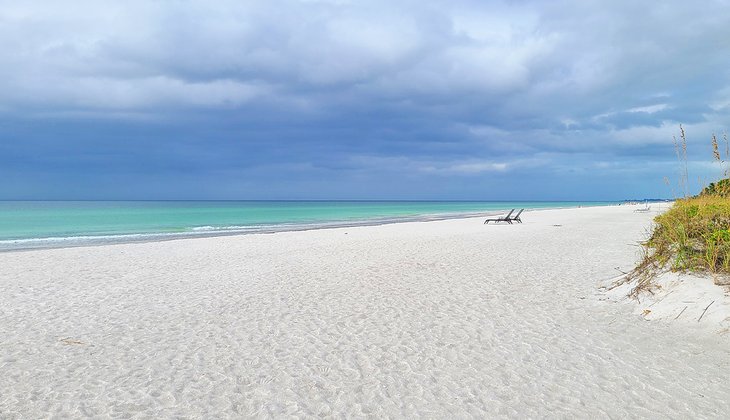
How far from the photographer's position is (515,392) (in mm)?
4422

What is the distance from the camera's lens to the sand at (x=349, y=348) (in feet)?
13.8

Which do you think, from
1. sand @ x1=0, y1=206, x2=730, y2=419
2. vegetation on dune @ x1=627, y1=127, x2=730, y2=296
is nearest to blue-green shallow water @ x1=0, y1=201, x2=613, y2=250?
sand @ x1=0, y1=206, x2=730, y2=419

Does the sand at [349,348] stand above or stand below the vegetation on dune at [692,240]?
below

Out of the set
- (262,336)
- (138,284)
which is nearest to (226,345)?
(262,336)

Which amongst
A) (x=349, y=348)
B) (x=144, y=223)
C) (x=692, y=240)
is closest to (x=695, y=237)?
(x=692, y=240)

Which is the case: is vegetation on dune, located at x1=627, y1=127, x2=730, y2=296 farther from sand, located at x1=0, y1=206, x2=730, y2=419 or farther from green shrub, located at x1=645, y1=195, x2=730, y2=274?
sand, located at x1=0, y1=206, x2=730, y2=419

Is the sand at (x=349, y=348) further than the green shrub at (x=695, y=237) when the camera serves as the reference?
No

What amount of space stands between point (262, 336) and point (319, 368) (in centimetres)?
145

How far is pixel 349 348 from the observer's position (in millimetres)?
5715

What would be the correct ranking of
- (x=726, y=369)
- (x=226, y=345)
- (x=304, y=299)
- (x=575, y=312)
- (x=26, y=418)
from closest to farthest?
(x=26, y=418) < (x=726, y=369) < (x=226, y=345) < (x=575, y=312) < (x=304, y=299)

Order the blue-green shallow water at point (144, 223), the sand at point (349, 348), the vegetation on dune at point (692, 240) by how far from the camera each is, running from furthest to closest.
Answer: the blue-green shallow water at point (144, 223), the vegetation on dune at point (692, 240), the sand at point (349, 348)

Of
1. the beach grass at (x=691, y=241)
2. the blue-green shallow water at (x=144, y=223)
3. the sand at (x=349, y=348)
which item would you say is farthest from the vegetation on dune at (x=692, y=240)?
the blue-green shallow water at (x=144, y=223)

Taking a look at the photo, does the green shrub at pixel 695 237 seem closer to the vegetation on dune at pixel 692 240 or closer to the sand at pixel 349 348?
the vegetation on dune at pixel 692 240

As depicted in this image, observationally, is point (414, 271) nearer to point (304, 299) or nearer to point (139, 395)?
point (304, 299)
